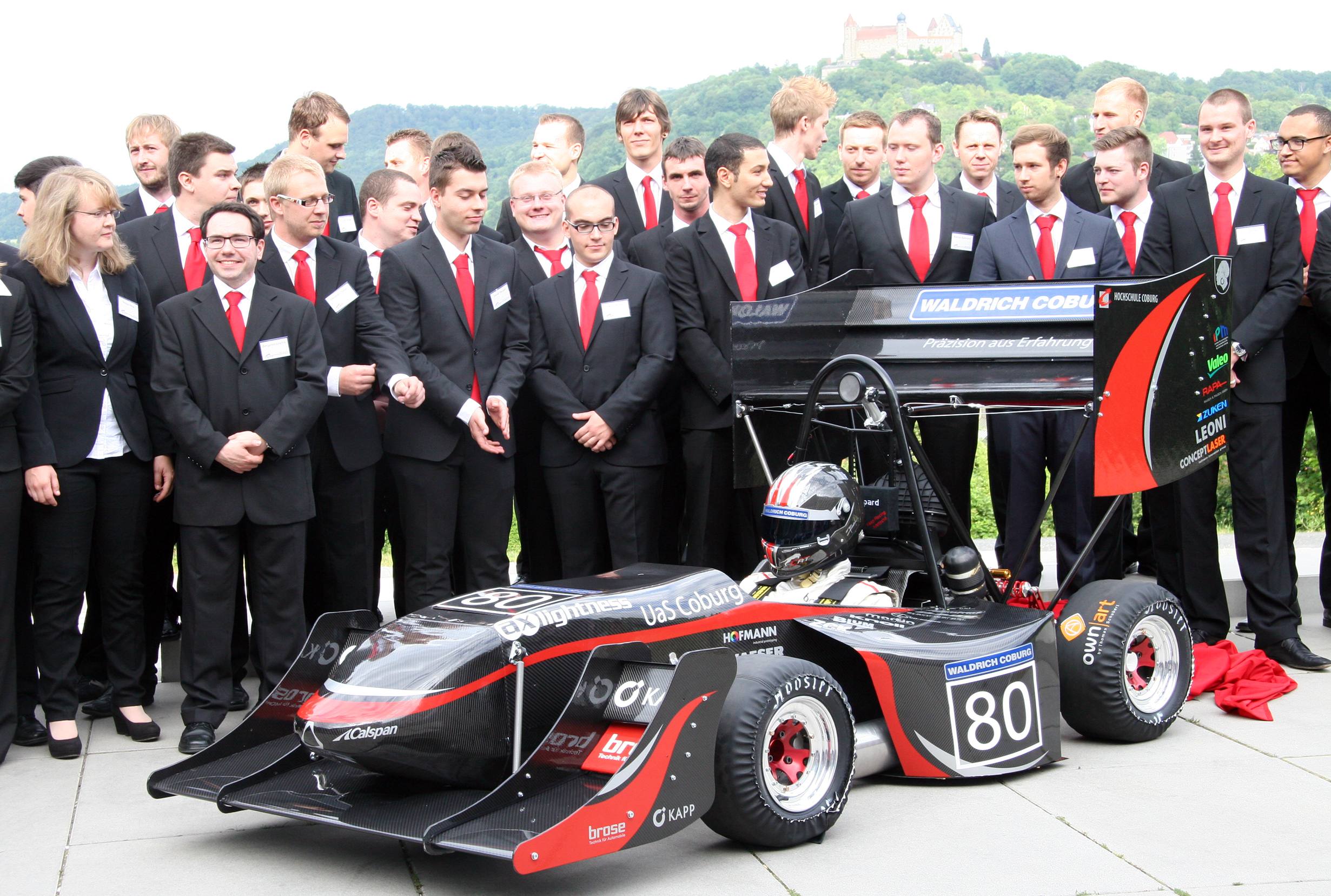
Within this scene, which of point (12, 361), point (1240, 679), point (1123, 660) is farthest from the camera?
point (1240, 679)

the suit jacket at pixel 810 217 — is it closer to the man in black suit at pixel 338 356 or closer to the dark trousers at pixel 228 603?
the man in black suit at pixel 338 356

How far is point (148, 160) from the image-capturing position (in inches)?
305

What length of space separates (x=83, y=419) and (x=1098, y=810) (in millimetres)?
4608

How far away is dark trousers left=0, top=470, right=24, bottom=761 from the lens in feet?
18.9

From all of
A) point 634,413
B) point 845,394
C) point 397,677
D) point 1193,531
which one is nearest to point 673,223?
point 634,413

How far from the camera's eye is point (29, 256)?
6.01 metres

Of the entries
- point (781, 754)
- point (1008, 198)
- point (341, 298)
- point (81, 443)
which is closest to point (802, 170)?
point (1008, 198)

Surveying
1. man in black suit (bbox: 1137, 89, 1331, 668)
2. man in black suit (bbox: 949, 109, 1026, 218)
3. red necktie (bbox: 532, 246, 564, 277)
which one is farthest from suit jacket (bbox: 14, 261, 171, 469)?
man in black suit (bbox: 1137, 89, 1331, 668)

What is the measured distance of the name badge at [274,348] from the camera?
6109mm

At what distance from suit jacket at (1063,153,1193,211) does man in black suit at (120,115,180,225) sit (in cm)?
555

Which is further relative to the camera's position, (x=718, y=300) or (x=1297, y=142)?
(x=1297, y=142)

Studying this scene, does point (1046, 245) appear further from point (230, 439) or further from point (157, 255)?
point (157, 255)

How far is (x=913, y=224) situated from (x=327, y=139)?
3.60m

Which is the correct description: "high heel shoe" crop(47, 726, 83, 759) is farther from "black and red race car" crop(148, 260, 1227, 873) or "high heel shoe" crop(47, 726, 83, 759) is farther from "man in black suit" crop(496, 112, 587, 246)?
"man in black suit" crop(496, 112, 587, 246)
